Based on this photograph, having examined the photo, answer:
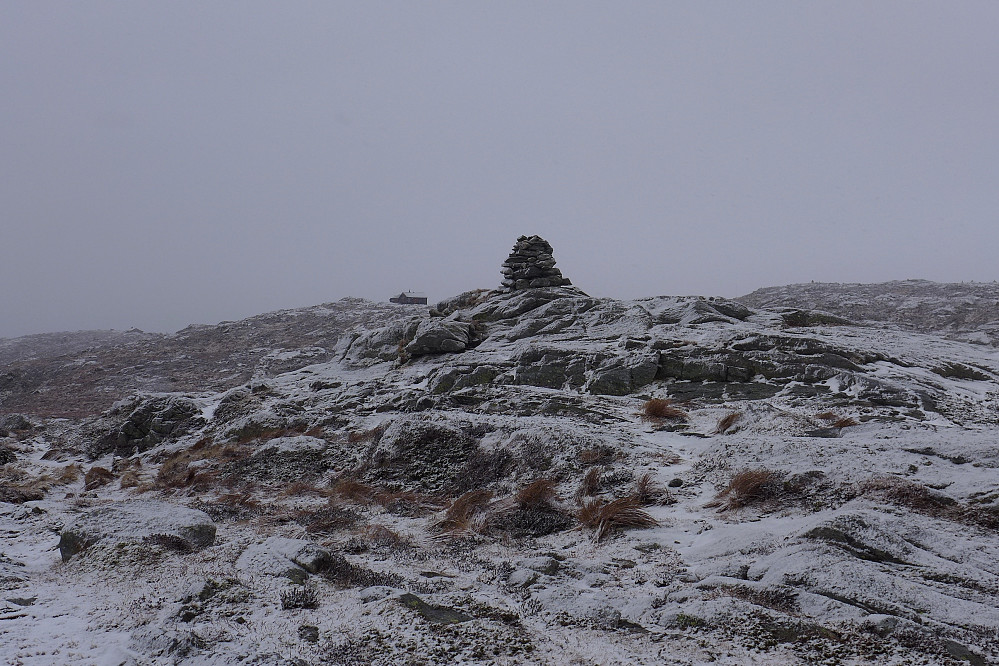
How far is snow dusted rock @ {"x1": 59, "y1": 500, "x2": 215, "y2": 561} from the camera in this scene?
8.33 m

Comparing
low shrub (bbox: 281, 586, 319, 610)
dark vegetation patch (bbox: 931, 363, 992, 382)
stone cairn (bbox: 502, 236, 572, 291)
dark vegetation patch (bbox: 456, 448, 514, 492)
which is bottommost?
dark vegetation patch (bbox: 456, 448, 514, 492)

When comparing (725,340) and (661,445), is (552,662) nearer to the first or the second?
A: (661,445)

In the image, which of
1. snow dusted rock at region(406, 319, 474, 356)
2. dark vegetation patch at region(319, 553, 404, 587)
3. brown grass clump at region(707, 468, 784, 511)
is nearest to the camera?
dark vegetation patch at region(319, 553, 404, 587)

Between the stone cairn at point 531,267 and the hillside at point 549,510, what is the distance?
22.8 ft

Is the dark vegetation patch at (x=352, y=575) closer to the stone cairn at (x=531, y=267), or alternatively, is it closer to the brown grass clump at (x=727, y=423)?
the brown grass clump at (x=727, y=423)

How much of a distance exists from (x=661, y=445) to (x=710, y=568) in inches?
226

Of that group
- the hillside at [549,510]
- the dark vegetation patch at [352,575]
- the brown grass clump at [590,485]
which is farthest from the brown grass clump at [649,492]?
the dark vegetation patch at [352,575]

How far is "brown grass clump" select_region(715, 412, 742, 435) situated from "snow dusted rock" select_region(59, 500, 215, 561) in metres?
10.9

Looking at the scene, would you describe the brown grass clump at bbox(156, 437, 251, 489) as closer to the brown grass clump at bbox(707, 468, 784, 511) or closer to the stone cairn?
the brown grass clump at bbox(707, 468, 784, 511)

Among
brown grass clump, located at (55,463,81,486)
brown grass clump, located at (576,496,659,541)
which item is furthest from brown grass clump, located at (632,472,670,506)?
brown grass clump, located at (55,463,81,486)

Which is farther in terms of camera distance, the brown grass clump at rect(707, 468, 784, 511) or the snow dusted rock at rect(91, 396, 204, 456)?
the snow dusted rock at rect(91, 396, 204, 456)

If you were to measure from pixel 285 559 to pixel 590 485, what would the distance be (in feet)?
17.7

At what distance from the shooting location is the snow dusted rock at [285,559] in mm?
7016

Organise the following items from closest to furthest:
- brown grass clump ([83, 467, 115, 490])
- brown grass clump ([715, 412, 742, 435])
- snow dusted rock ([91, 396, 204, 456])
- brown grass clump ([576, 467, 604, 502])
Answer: brown grass clump ([576, 467, 604, 502])
brown grass clump ([715, 412, 742, 435])
brown grass clump ([83, 467, 115, 490])
snow dusted rock ([91, 396, 204, 456])
